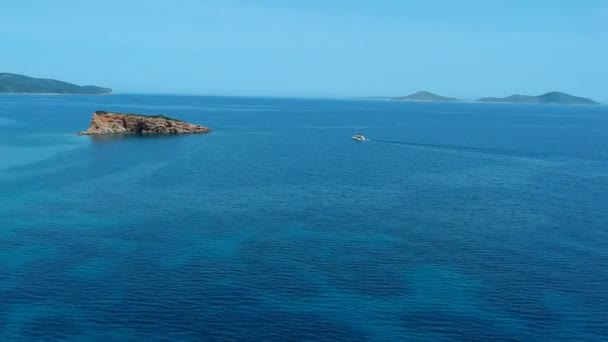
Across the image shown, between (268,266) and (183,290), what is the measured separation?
1145cm

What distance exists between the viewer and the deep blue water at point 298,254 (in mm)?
57281

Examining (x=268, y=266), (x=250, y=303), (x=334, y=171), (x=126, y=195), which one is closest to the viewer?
(x=250, y=303)

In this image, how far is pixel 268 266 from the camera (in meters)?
71.4

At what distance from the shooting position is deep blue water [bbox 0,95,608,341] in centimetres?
5728

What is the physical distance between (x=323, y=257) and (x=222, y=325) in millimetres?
21471

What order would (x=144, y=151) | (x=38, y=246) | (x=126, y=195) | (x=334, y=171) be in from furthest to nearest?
(x=144, y=151)
(x=334, y=171)
(x=126, y=195)
(x=38, y=246)

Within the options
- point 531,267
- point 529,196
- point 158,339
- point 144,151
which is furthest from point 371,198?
point 144,151

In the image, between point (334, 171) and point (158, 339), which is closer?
point (158, 339)

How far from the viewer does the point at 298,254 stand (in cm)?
7600

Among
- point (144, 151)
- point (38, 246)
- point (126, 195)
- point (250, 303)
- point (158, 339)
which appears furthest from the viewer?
point (144, 151)

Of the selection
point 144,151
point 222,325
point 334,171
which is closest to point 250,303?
point 222,325

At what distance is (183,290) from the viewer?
63938 millimetres

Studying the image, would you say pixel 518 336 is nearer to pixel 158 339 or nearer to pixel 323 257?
pixel 323 257

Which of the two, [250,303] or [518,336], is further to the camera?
[250,303]
